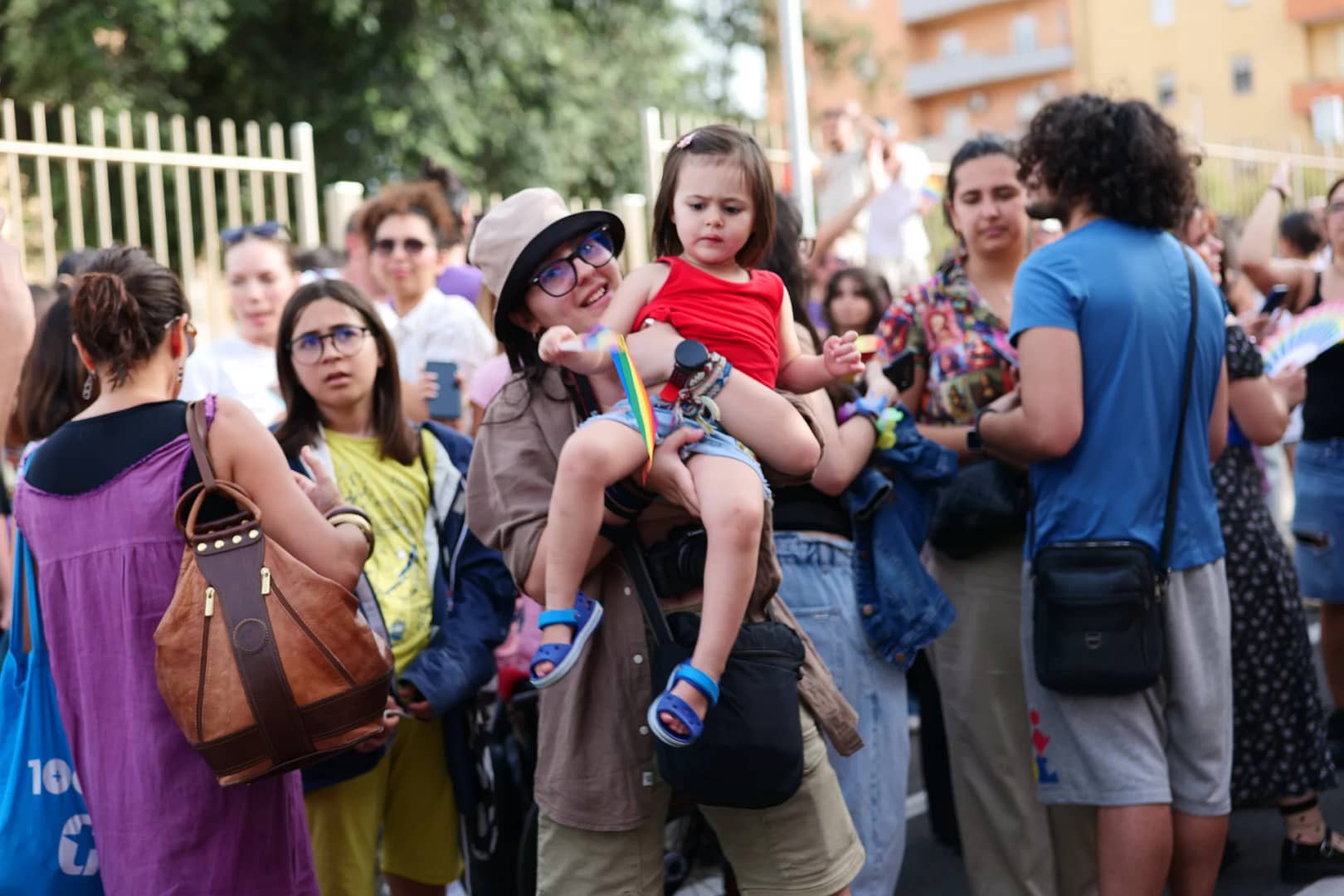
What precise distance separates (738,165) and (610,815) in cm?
125

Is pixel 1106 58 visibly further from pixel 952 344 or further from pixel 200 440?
pixel 200 440

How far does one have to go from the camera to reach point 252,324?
17.4ft

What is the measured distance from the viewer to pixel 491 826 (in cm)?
382

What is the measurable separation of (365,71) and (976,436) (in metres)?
15.0

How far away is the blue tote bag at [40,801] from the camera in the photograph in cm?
283

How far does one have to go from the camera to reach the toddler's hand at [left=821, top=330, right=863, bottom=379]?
2.76 meters

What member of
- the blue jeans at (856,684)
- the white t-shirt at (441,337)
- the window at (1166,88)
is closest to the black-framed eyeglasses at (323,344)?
the blue jeans at (856,684)

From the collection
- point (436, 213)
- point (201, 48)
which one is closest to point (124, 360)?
point (436, 213)

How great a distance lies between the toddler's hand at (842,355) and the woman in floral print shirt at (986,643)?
1142mm

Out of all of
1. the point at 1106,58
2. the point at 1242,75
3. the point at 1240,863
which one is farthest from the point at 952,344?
the point at 1106,58

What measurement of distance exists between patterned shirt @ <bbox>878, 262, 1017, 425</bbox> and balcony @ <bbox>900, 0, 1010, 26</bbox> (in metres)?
Result: 52.7

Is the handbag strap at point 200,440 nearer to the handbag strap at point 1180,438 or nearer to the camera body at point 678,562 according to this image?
the camera body at point 678,562

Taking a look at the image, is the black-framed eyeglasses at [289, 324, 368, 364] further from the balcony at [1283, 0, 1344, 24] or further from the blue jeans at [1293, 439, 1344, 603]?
the balcony at [1283, 0, 1344, 24]

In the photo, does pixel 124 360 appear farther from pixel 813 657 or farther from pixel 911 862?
pixel 911 862
